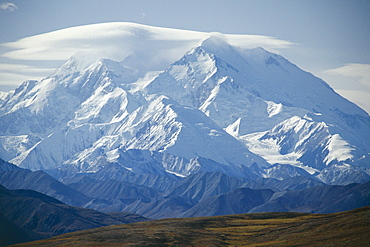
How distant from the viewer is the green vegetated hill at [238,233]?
124 meters

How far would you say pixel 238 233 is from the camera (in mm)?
158250

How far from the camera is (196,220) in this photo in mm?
175625

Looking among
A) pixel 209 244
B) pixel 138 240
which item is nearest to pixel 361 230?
pixel 209 244

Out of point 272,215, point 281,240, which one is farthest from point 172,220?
point 281,240

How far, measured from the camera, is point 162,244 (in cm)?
14300

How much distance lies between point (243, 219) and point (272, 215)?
362 inches

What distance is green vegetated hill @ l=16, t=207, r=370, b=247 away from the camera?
124175mm

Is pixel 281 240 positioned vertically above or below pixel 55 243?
above

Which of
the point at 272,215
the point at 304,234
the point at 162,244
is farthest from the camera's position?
the point at 272,215

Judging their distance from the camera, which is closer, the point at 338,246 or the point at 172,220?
the point at 338,246

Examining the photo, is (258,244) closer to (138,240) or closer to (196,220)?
(138,240)

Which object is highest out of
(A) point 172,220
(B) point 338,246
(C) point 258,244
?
(B) point 338,246

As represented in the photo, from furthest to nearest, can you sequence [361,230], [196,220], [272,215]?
Answer: [272,215] → [196,220] → [361,230]

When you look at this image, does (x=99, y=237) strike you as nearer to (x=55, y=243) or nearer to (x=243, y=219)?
(x=55, y=243)
